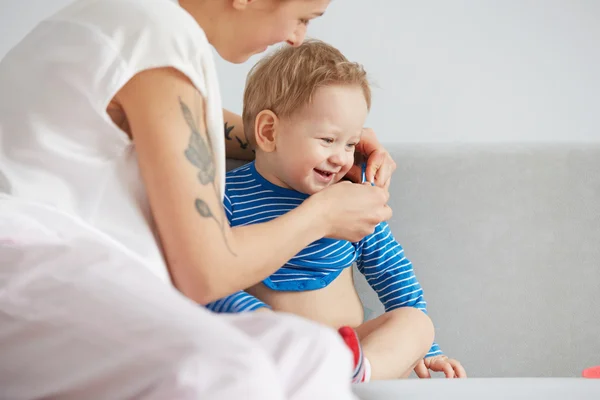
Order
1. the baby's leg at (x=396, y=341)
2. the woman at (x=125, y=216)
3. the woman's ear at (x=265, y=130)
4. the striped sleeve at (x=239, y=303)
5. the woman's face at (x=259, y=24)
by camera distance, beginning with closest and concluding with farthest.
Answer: the woman at (x=125, y=216) < the woman's face at (x=259, y=24) < the baby's leg at (x=396, y=341) < the striped sleeve at (x=239, y=303) < the woman's ear at (x=265, y=130)

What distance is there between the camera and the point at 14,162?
88cm

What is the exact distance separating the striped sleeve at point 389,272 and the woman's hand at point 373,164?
109 millimetres

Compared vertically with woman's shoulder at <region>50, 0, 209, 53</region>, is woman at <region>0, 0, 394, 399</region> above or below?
below

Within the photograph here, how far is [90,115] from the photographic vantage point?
0.88 metres

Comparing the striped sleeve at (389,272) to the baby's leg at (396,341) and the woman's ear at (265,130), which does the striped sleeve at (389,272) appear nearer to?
the baby's leg at (396,341)

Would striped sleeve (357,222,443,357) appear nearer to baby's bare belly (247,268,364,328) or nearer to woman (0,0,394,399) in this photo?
baby's bare belly (247,268,364,328)

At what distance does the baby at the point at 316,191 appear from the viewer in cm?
133

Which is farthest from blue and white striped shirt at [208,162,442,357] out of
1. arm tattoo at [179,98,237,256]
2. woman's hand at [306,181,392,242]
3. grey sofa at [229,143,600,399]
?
arm tattoo at [179,98,237,256]

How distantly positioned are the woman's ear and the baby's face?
0.02 metres

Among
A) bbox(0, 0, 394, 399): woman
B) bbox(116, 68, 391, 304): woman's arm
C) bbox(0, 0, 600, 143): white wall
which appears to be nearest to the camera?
bbox(0, 0, 394, 399): woman

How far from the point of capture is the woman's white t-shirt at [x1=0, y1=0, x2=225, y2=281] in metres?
0.86

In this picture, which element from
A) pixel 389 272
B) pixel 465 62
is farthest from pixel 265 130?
pixel 465 62

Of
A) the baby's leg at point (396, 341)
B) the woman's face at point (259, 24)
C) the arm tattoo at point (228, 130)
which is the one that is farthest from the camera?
the arm tattoo at point (228, 130)

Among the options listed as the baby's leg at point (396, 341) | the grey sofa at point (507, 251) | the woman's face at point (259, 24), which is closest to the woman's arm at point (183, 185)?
the woman's face at point (259, 24)
